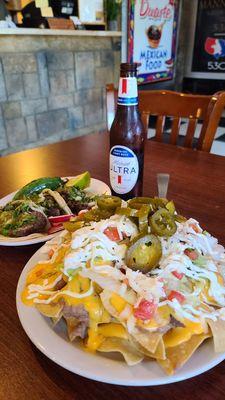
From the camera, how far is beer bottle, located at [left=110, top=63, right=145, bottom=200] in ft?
2.36

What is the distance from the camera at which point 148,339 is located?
15.5 inches

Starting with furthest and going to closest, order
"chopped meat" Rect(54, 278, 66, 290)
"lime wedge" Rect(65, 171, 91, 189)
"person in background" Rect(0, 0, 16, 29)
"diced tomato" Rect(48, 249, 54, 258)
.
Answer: "person in background" Rect(0, 0, 16, 29) → "lime wedge" Rect(65, 171, 91, 189) → "diced tomato" Rect(48, 249, 54, 258) → "chopped meat" Rect(54, 278, 66, 290)

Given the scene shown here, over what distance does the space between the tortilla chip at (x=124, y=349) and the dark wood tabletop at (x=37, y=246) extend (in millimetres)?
47

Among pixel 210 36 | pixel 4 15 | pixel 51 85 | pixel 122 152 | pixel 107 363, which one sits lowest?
pixel 51 85

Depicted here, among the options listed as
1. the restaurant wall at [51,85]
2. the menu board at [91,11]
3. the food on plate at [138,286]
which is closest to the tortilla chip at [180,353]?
the food on plate at [138,286]

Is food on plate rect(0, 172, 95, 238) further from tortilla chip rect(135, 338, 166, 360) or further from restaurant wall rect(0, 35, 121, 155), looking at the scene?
restaurant wall rect(0, 35, 121, 155)

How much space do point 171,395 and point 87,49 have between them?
324cm

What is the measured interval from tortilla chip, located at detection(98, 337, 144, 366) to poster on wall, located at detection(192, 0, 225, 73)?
188 inches

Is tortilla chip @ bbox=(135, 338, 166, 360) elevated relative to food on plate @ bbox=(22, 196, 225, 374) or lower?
lower

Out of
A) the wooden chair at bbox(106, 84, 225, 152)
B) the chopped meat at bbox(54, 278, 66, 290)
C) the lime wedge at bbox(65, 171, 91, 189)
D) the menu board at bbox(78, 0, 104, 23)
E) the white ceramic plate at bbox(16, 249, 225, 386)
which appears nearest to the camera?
the white ceramic plate at bbox(16, 249, 225, 386)

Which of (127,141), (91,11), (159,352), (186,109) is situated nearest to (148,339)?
(159,352)

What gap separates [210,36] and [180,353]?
491 centimetres

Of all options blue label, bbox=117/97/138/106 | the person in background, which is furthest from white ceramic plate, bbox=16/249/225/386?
the person in background

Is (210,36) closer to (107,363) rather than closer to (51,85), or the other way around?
(51,85)
